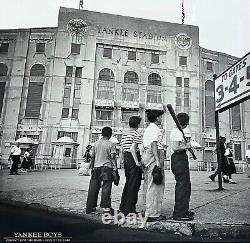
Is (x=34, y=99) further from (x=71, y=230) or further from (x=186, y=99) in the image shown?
(x=71, y=230)

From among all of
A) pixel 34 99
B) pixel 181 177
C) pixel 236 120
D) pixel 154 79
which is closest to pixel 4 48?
pixel 34 99

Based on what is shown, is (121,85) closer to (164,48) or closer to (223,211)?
(164,48)

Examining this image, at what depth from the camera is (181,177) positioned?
3.22 m

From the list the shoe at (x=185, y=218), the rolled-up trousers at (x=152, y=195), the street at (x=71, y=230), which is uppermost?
the rolled-up trousers at (x=152, y=195)

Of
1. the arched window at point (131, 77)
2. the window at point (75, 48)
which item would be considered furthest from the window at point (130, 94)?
the window at point (75, 48)

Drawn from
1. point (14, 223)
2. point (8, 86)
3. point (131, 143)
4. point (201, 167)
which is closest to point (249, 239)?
point (131, 143)

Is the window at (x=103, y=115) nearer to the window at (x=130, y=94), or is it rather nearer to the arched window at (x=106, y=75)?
the window at (x=130, y=94)

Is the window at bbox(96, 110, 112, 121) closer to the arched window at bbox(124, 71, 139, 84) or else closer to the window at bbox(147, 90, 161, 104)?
the arched window at bbox(124, 71, 139, 84)

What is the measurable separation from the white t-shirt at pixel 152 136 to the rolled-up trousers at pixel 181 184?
0.30m

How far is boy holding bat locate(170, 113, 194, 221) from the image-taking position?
3131 millimetres

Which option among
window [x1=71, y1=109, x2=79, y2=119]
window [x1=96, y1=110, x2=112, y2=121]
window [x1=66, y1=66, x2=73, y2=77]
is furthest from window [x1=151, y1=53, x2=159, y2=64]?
window [x1=71, y1=109, x2=79, y2=119]

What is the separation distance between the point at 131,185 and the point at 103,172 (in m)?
0.51

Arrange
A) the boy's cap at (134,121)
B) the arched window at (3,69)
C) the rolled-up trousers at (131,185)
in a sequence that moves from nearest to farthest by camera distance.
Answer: the rolled-up trousers at (131,185), the boy's cap at (134,121), the arched window at (3,69)

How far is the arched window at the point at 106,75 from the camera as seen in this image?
70.7 ft
